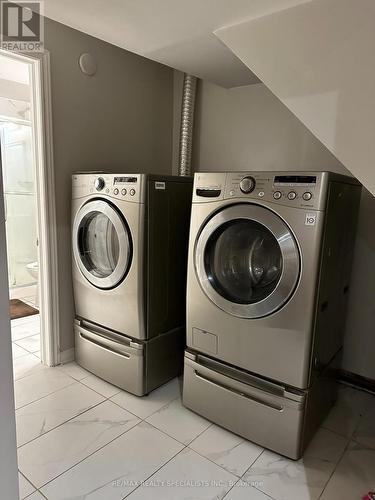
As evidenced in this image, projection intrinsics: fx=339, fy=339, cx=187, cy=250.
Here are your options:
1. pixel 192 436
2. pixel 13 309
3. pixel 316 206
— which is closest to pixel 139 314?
pixel 192 436

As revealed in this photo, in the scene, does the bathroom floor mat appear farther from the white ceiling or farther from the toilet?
the white ceiling

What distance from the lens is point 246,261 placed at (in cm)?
180

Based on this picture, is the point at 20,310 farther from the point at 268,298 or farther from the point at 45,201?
the point at 268,298

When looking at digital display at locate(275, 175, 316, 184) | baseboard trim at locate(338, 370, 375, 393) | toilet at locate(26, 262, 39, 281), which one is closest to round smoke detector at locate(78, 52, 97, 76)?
digital display at locate(275, 175, 316, 184)

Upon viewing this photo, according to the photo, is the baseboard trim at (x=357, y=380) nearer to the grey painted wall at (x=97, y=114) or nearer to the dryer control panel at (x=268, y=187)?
the dryer control panel at (x=268, y=187)

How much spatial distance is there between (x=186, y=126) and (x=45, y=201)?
1200 millimetres

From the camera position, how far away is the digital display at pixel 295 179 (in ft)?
4.59

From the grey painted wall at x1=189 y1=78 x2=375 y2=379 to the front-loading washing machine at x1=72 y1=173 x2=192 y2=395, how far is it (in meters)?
0.70

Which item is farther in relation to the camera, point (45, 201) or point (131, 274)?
point (45, 201)

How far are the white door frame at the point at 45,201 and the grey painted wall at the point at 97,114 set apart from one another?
0.15 ft

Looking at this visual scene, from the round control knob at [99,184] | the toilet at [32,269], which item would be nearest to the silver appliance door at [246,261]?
the round control knob at [99,184]

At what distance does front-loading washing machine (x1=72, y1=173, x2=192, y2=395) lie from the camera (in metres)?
1.91

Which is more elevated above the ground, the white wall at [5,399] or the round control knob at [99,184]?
the round control knob at [99,184]

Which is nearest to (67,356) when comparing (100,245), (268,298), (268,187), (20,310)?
(100,245)
